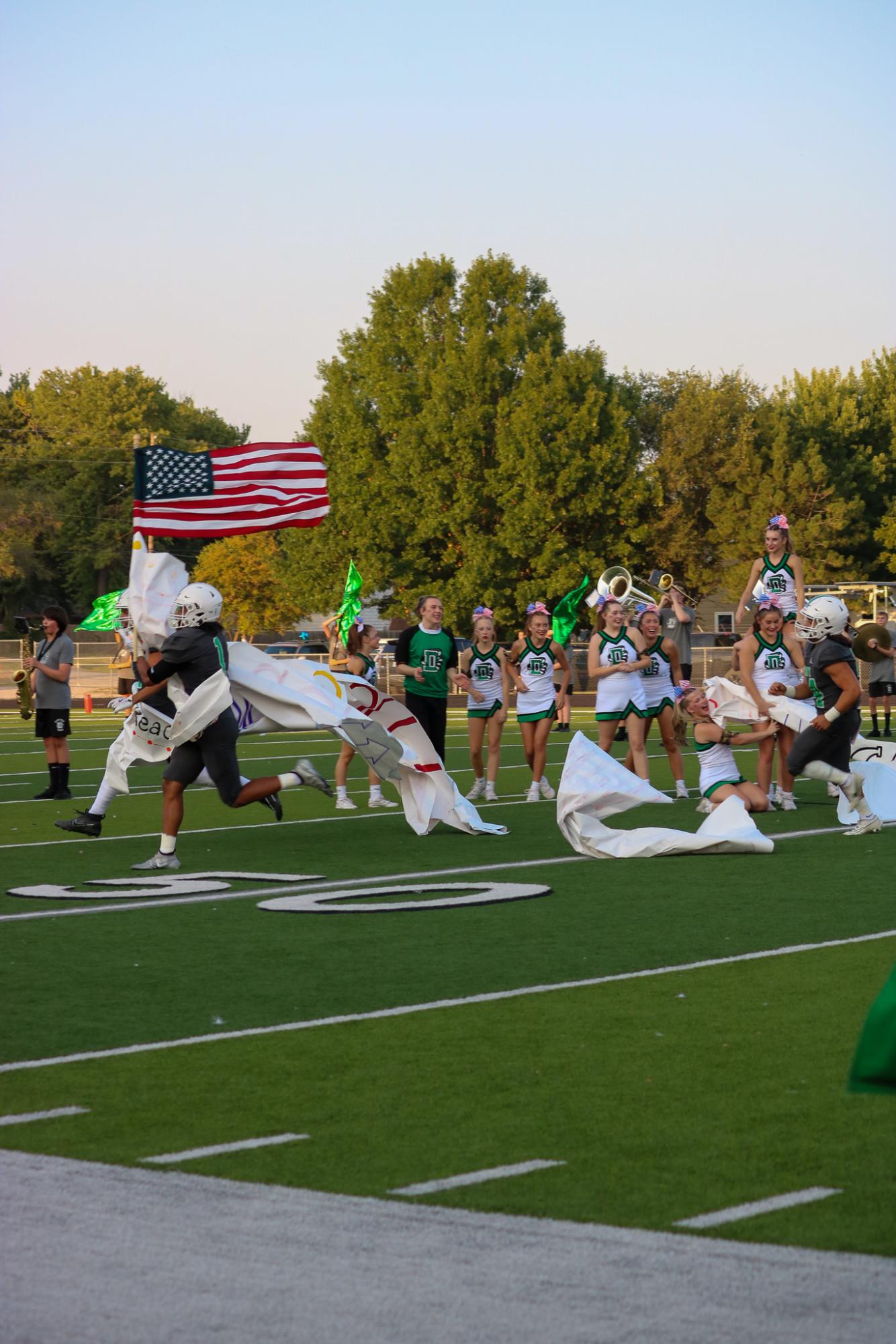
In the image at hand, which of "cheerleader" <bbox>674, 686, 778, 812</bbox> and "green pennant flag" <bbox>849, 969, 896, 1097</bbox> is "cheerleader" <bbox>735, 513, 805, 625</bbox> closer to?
"cheerleader" <bbox>674, 686, 778, 812</bbox>

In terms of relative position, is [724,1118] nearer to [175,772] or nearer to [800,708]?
[175,772]

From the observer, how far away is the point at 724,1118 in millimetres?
5598

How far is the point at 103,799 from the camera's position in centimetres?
1365

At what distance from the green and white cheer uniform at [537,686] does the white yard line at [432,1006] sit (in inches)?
333

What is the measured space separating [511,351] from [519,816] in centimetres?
4404

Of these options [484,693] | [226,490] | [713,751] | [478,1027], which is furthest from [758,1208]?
[484,693]

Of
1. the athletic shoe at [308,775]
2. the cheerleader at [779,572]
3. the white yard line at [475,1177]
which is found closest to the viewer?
the white yard line at [475,1177]

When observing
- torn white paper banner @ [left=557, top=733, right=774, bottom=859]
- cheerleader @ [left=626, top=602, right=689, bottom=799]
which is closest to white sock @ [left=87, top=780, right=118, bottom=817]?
torn white paper banner @ [left=557, top=733, right=774, bottom=859]

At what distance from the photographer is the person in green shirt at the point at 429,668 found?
1620cm

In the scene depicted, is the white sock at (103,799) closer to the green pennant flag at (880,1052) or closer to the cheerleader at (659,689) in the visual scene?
the cheerleader at (659,689)

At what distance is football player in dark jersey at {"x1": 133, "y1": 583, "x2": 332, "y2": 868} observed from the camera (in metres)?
12.1

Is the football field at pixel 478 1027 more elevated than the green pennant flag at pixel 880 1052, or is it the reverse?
the green pennant flag at pixel 880 1052

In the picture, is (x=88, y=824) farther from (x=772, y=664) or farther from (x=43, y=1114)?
(x=43, y=1114)

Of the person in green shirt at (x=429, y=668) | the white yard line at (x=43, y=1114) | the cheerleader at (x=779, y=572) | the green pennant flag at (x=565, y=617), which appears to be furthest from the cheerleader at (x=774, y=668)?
the green pennant flag at (x=565, y=617)
